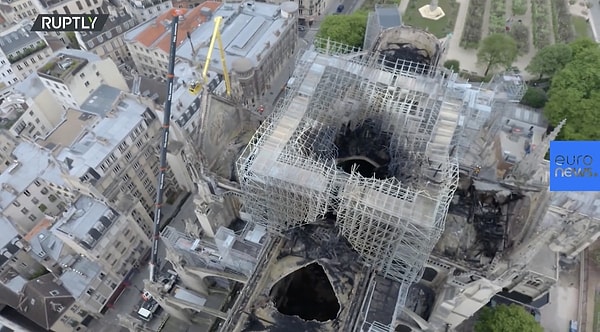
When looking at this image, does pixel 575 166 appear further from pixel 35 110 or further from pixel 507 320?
pixel 35 110

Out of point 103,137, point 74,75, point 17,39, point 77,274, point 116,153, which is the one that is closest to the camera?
point 77,274

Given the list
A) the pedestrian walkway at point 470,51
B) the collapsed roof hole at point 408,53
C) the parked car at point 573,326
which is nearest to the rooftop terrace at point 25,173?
the collapsed roof hole at point 408,53

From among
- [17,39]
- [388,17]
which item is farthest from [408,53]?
[17,39]

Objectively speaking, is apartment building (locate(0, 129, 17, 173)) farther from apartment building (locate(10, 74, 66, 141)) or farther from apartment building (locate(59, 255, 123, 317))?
apartment building (locate(59, 255, 123, 317))

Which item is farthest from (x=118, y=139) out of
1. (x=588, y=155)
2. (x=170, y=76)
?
(x=588, y=155)

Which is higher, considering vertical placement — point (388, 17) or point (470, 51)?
point (470, 51)

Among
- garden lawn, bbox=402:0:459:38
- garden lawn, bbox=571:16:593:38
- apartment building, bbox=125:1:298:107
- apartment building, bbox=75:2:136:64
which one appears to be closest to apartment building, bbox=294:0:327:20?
apartment building, bbox=125:1:298:107

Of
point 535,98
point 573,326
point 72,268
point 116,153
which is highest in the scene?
point 535,98

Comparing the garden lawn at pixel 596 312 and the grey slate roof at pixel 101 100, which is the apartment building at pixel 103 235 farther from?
the garden lawn at pixel 596 312
